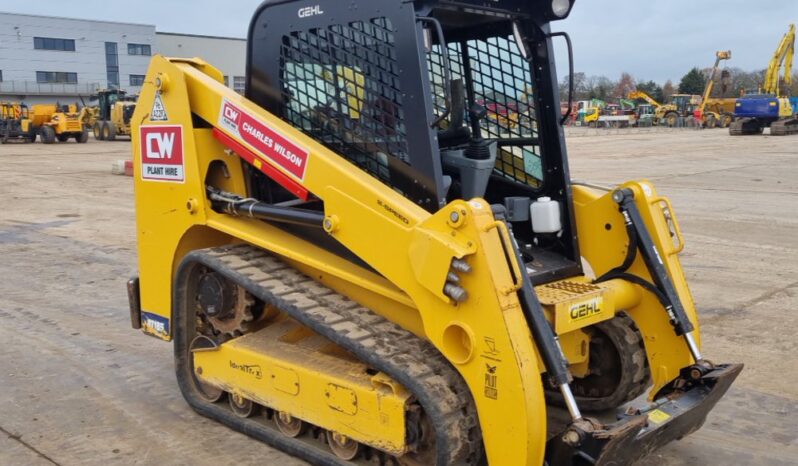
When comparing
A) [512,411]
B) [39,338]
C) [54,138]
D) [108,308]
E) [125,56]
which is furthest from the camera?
[125,56]

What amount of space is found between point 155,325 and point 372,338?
6.30ft

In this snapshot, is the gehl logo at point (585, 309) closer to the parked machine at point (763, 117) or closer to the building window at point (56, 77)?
the parked machine at point (763, 117)

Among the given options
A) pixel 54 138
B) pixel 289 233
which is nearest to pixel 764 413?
pixel 289 233

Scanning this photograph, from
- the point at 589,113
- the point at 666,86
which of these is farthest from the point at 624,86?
the point at 589,113

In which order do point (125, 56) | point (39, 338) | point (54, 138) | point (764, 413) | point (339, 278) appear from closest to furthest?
point (339, 278), point (764, 413), point (39, 338), point (54, 138), point (125, 56)

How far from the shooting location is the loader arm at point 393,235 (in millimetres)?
3150

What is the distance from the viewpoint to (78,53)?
224 ft

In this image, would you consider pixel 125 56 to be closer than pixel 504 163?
No

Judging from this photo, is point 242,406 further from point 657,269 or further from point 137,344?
point 657,269

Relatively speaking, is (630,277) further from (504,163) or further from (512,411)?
(512,411)

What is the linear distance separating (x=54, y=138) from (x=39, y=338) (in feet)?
102

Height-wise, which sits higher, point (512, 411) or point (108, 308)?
point (512, 411)

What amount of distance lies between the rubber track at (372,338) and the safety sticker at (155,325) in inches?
27.9

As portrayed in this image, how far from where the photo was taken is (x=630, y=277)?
4.23 meters
